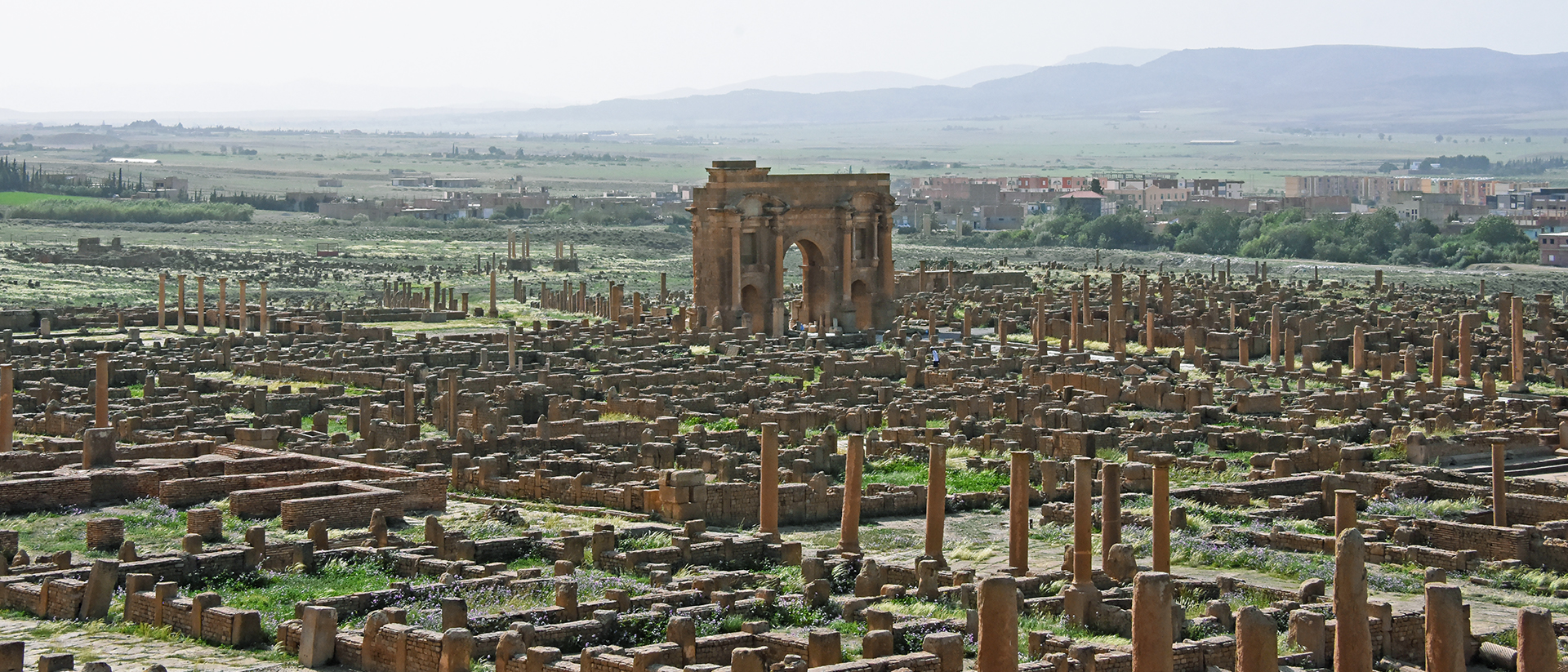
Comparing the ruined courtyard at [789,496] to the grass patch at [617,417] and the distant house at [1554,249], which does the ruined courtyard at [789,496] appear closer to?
the grass patch at [617,417]

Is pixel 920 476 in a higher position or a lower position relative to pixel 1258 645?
lower

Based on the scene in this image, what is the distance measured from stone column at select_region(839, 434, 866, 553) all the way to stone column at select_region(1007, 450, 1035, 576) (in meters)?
2.07

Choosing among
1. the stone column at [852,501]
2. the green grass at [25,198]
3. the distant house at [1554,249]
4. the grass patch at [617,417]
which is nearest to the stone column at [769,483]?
the stone column at [852,501]

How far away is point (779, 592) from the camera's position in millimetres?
24281

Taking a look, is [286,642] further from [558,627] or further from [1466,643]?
[1466,643]

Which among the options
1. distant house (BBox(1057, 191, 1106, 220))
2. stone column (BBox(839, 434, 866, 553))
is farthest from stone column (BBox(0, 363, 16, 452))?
distant house (BBox(1057, 191, 1106, 220))

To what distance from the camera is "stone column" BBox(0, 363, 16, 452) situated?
3475 centimetres

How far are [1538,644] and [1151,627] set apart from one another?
3.04m

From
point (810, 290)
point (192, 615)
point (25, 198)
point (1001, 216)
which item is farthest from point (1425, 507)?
point (1001, 216)

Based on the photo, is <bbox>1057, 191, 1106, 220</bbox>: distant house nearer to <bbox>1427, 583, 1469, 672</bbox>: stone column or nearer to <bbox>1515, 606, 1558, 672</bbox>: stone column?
<bbox>1427, 583, 1469, 672</bbox>: stone column

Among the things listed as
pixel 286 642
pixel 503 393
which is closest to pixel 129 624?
pixel 286 642

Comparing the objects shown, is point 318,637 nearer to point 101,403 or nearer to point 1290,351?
point 101,403

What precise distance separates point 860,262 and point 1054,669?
155 ft

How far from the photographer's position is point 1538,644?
17.9 meters
